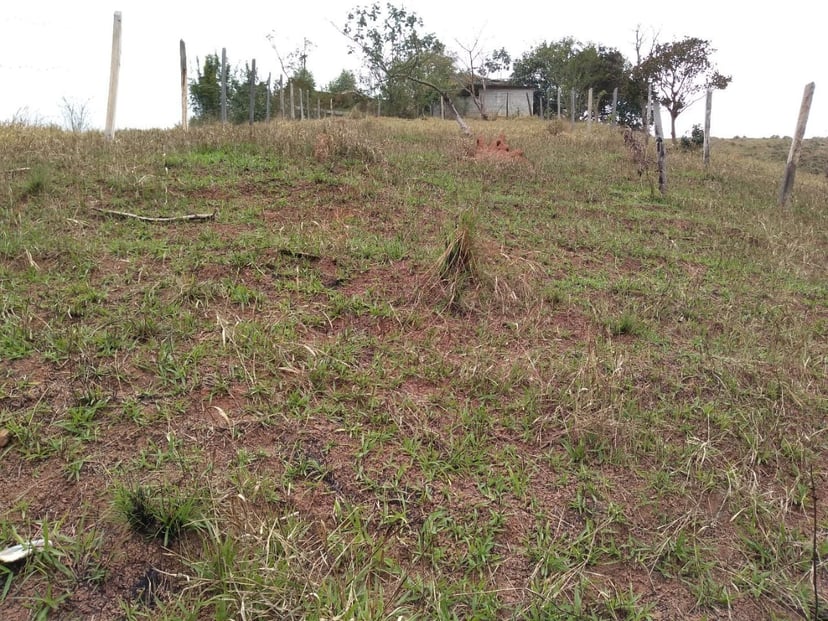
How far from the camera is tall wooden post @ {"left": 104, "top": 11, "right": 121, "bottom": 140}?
20.6 feet

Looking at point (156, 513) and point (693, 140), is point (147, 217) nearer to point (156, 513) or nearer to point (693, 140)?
point (156, 513)

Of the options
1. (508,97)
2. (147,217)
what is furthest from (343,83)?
(147,217)

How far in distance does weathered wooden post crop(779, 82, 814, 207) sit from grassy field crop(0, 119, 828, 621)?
308cm

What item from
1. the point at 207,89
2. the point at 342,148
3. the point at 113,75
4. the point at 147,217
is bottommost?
the point at 147,217

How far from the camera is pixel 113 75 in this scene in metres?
6.29

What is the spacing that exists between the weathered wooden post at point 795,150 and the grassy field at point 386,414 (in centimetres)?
308

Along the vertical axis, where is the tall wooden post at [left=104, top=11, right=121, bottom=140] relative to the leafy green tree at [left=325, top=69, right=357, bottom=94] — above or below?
below

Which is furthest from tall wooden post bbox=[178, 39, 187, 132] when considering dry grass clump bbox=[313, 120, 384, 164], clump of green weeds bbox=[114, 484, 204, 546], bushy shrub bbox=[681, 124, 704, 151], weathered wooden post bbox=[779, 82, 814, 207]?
bushy shrub bbox=[681, 124, 704, 151]

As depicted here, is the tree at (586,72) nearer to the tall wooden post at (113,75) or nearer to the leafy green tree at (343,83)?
the leafy green tree at (343,83)

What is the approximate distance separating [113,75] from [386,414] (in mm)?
6018

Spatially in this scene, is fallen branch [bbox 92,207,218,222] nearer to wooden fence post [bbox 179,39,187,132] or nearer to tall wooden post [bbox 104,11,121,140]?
tall wooden post [bbox 104,11,121,140]

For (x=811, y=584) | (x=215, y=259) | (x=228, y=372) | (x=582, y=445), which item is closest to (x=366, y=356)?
(x=228, y=372)

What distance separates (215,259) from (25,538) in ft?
7.20

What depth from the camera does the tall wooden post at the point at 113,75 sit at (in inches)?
247
